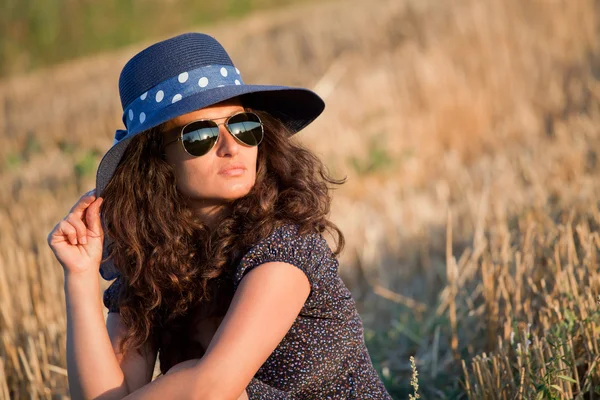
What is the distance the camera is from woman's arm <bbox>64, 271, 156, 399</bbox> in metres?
2.56

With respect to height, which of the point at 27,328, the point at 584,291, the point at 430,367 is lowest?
the point at 430,367

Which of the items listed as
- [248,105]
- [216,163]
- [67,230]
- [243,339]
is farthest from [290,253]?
[67,230]

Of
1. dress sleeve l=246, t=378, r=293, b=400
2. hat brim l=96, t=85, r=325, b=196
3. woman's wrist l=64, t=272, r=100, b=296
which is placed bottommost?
dress sleeve l=246, t=378, r=293, b=400

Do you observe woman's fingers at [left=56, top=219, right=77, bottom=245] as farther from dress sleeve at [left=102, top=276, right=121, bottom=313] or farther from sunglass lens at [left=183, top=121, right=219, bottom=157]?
sunglass lens at [left=183, top=121, right=219, bottom=157]

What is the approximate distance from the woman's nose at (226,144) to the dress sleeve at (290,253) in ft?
1.02

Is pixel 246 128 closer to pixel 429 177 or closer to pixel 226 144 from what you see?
pixel 226 144

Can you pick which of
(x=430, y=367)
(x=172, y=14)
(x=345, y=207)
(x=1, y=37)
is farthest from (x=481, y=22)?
(x=1, y=37)

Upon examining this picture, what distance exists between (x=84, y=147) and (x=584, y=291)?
525 cm

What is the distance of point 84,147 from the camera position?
729 cm

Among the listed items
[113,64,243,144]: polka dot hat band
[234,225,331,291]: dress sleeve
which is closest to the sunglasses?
[113,64,243,144]: polka dot hat band

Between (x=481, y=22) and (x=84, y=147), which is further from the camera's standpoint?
(x=481, y=22)

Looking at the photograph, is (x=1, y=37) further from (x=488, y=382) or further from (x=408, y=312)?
(x=488, y=382)

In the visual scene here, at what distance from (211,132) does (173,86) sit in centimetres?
22

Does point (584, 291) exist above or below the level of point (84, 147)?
below
